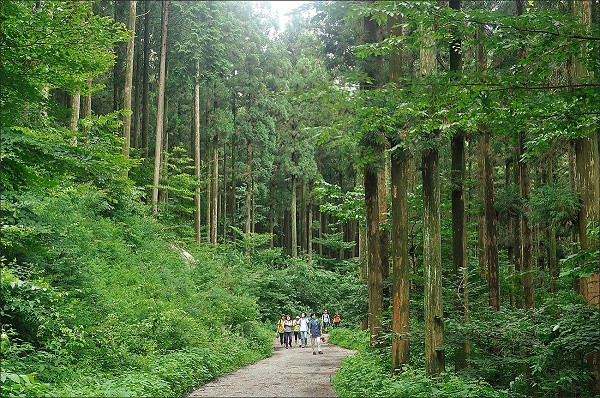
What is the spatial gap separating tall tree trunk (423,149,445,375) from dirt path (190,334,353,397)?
3.43m

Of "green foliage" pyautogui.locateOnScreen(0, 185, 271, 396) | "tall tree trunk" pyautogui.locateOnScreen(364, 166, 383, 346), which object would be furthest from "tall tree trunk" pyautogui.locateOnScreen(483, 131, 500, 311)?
"green foliage" pyautogui.locateOnScreen(0, 185, 271, 396)

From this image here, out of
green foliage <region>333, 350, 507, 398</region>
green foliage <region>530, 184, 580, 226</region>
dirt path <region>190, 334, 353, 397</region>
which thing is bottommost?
dirt path <region>190, 334, 353, 397</region>

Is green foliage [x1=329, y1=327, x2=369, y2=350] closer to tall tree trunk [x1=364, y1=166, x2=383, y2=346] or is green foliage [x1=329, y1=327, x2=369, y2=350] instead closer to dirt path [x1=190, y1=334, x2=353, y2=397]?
dirt path [x1=190, y1=334, x2=353, y2=397]

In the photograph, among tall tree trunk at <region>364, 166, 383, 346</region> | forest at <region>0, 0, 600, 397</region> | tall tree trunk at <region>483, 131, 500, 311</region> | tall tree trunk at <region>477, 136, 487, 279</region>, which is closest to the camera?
forest at <region>0, 0, 600, 397</region>

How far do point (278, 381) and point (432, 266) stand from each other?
6.48m

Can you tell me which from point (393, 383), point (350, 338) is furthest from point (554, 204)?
point (350, 338)

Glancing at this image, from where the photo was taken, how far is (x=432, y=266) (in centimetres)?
857

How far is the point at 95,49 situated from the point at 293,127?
3415 centimetres

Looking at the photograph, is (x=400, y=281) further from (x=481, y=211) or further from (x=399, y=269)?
(x=481, y=211)

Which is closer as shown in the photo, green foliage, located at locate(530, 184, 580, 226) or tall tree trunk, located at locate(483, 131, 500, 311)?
green foliage, located at locate(530, 184, 580, 226)

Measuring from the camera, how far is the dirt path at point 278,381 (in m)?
11.3

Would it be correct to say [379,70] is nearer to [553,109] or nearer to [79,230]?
[553,109]

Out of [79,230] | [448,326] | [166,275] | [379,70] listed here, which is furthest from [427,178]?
[166,275]

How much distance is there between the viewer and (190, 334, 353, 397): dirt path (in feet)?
37.1
